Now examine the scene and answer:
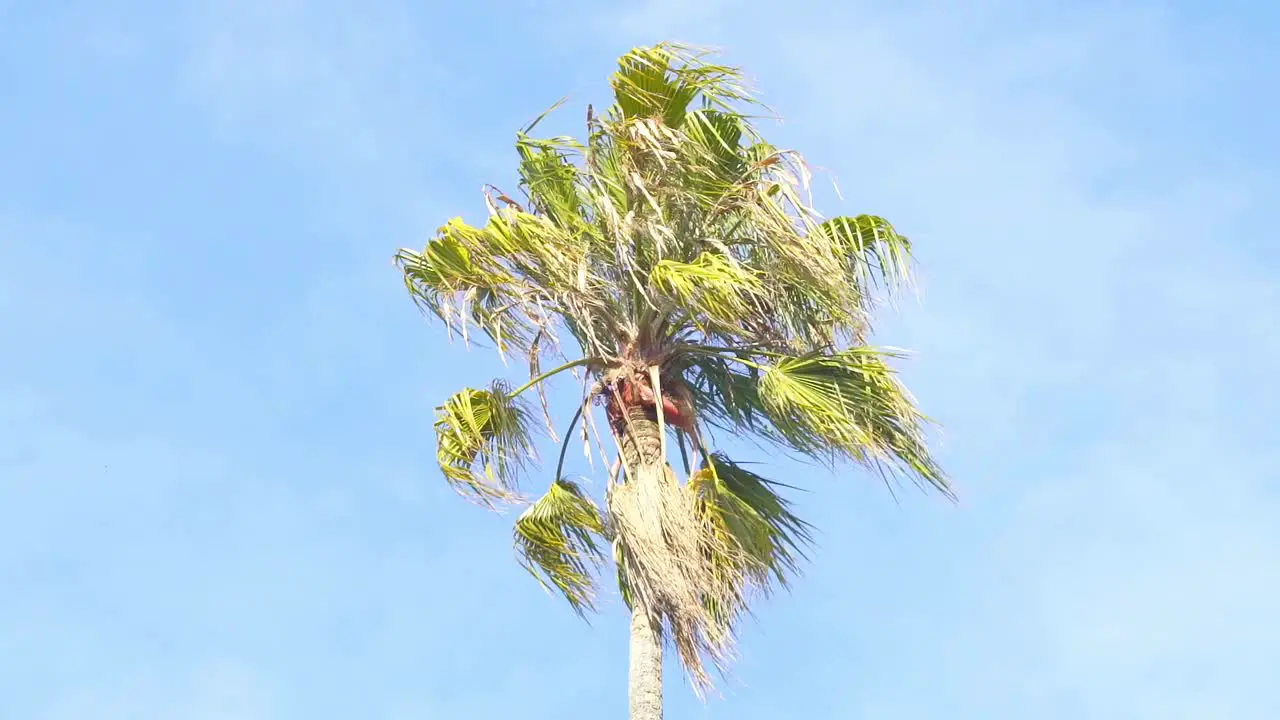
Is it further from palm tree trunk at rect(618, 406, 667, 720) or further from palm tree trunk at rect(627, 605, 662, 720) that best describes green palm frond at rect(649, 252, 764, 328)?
palm tree trunk at rect(627, 605, 662, 720)

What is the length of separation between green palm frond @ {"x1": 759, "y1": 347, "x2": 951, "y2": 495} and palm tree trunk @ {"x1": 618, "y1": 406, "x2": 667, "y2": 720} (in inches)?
27.3

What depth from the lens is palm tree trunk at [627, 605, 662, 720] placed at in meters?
11.6

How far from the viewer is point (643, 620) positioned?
1188 centimetres

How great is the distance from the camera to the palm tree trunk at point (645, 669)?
1164cm

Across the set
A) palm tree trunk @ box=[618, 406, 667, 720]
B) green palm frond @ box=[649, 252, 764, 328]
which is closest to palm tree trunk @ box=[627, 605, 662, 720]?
palm tree trunk @ box=[618, 406, 667, 720]

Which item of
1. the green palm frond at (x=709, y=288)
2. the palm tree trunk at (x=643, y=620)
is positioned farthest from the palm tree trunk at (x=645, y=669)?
the green palm frond at (x=709, y=288)

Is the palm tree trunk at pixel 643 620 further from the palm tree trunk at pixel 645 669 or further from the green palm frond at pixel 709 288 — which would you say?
the green palm frond at pixel 709 288

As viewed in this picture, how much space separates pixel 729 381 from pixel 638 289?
3.43 feet

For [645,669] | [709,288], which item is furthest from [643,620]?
[709,288]

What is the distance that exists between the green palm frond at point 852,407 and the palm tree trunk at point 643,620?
2.27 ft

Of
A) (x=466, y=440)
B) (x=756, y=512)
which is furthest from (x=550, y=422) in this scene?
(x=756, y=512)

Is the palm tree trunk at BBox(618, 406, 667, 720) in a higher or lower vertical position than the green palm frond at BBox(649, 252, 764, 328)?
lower

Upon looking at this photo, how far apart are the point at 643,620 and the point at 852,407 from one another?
1.67 metres

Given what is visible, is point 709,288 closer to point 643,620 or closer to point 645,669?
point 643,620
